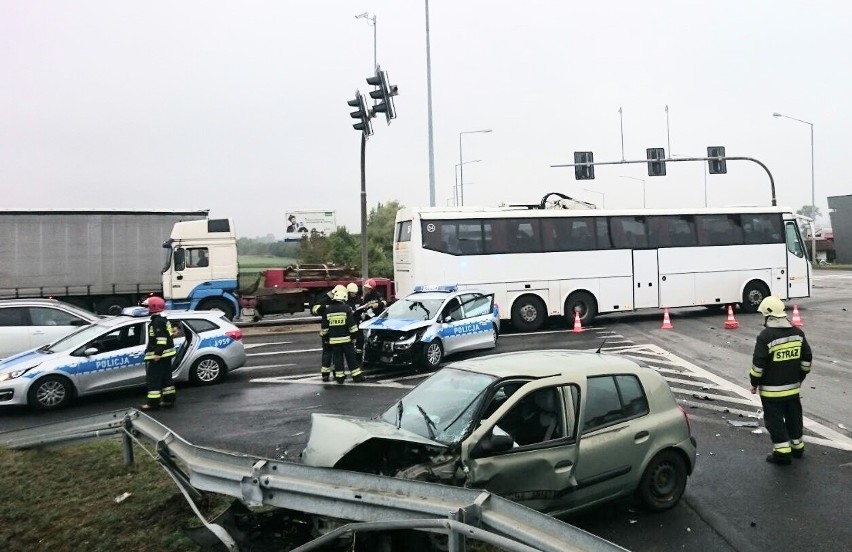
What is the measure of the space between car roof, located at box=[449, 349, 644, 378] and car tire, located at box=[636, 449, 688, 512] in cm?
80

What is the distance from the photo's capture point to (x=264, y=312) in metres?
23.5

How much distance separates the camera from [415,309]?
1443 centimetres

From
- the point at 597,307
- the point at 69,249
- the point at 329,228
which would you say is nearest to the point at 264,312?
the point at 69,249

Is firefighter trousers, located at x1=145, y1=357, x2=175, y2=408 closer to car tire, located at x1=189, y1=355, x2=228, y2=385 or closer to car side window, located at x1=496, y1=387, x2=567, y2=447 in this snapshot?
car tire, located at x1=189, y1=355, x2=228, y2=385

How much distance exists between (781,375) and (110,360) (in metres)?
9.75

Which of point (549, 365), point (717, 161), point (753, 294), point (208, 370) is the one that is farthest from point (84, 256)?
point (717, 161)

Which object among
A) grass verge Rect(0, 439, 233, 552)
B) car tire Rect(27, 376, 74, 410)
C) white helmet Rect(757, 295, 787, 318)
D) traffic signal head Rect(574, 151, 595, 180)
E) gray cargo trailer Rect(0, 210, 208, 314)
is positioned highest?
traffic signal head Rect(574, 151, 595, 180)

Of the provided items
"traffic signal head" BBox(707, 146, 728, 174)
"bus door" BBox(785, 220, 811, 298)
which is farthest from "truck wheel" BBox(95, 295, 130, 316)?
"traffic signal head" BBox(707, 146, 728, 174)

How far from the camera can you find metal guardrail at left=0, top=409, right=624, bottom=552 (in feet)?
10.6

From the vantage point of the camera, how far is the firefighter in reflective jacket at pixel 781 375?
22.7ft

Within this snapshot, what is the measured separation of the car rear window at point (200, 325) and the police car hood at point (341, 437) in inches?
301

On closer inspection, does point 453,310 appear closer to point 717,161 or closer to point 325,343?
point 325,343

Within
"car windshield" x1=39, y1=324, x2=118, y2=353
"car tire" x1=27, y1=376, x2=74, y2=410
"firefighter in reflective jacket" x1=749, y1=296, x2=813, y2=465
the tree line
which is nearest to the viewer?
"firefighter in reflective jacket" x1=749, y1=296, x2=813, y2=465

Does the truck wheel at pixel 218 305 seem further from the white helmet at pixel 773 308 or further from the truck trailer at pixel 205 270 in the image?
the white helmet at pixel 773 308
